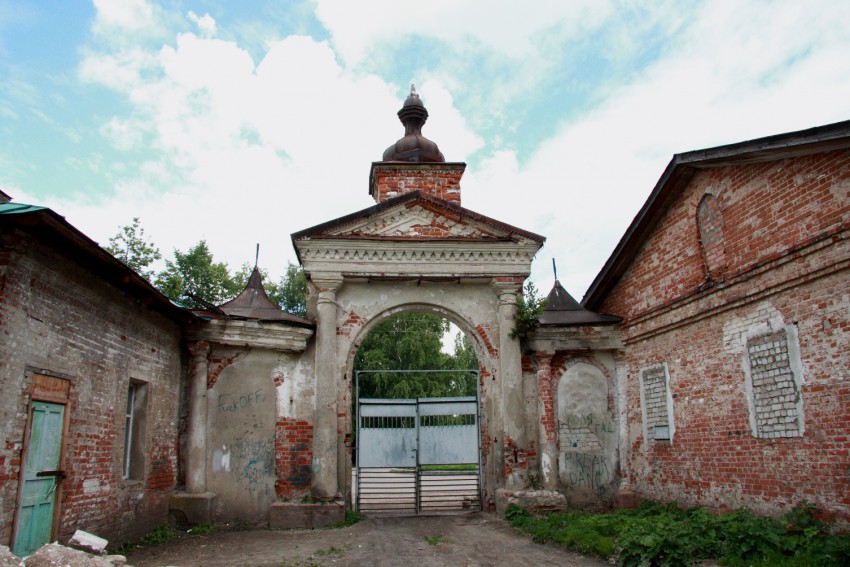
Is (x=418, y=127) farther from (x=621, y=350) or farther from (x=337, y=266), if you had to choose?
(x=621, y=350)

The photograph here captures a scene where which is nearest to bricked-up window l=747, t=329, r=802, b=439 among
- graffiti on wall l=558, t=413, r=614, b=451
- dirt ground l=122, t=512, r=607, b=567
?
dirt ground l=122, t=512, r=607, b=567

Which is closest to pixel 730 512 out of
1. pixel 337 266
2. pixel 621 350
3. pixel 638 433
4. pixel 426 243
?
pixel 638 433

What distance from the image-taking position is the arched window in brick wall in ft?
30.7

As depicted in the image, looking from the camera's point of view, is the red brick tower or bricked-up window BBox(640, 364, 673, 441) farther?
the red brick tower

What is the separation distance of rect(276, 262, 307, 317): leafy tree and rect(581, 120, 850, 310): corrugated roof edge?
24.6 m

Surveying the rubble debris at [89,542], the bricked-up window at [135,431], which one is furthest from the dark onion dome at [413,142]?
the rubble debris at [89,542]

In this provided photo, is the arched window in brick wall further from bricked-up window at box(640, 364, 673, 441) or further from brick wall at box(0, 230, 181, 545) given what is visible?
brick wall at box(0, 230, 181, 545)

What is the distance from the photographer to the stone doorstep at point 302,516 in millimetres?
10570

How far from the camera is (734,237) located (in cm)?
904

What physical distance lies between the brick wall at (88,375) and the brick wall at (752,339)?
27.0ft

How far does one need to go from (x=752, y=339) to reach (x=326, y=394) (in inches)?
270

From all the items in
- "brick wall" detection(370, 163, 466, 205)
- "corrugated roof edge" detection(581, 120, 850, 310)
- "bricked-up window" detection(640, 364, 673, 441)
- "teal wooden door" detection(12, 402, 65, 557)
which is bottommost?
"teal wooden door" detection(12, 402, 65, 557)

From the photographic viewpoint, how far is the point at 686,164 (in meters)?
9.64

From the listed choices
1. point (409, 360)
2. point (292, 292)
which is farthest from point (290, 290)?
point (409, 360)
